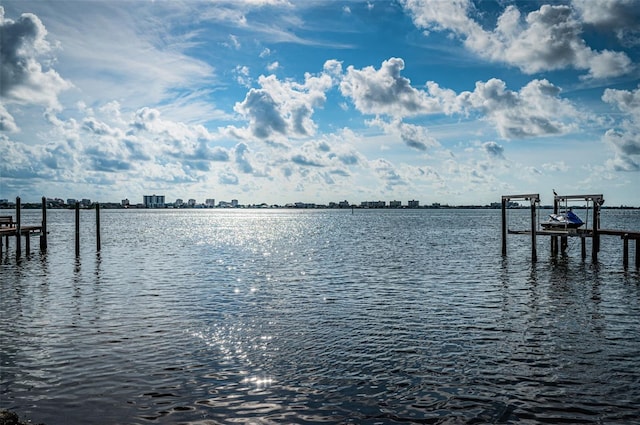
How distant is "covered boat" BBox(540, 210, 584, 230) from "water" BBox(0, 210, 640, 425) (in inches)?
556

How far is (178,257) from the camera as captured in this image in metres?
46.6

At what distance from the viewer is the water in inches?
434

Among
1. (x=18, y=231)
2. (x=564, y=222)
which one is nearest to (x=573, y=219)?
(x=564, y=222)

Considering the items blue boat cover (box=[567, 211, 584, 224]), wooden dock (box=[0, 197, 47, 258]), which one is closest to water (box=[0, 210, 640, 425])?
wooden dock (box=[0, 197, 47, 258])

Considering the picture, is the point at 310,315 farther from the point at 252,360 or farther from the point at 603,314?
the point at 603,314

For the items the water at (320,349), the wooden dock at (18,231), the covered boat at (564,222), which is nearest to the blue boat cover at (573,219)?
the covered boat at (564,222)

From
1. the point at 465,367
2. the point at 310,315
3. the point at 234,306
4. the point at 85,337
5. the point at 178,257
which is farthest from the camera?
the point at 178,257

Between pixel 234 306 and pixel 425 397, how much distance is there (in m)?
13.4

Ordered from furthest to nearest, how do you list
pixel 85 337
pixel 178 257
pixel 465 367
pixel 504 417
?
pixel 178 257, pixel 85 337, pixel 465 367, pixel 504 417

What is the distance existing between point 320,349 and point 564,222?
37.0 meters

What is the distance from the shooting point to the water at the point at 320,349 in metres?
11.0

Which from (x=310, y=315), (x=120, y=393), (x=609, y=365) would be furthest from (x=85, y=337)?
(x=609, y=365)

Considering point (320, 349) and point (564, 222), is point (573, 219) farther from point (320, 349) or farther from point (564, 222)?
point (320, 349)

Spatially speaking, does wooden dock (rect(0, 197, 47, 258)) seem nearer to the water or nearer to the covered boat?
the water
